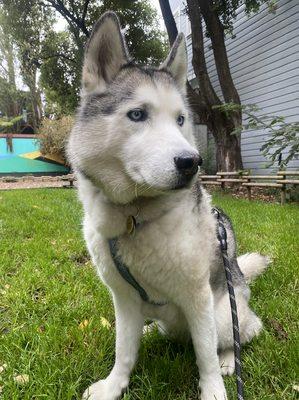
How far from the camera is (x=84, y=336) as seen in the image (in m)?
2.23

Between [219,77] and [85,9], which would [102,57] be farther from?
[85,9]

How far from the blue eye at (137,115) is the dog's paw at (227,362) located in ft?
4.24

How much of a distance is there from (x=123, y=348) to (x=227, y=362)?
21.5 inches

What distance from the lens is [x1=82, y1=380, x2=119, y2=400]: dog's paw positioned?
1.78m

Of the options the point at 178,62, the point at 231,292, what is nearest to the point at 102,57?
the point at 178,62

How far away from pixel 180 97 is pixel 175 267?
0.80 metres

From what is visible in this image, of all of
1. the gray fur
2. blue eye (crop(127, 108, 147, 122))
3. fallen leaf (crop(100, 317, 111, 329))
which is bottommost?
fallen leaf (crop(100, 317, 111, 329))

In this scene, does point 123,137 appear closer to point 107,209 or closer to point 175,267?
point 107,209

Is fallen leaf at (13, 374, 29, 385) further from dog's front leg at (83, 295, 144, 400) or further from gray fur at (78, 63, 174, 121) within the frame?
gray fur at (78, 63, 174, 121)

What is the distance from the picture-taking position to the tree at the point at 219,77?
1029 centimetres

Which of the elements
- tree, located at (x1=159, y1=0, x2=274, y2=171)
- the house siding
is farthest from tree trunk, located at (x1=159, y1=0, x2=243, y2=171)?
the house siding

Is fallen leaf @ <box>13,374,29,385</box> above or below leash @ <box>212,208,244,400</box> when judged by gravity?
below

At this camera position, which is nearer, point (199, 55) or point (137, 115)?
point (137, 115)

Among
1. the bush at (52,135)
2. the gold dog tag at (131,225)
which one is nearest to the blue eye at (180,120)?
the gold dog tag at (131,225)
